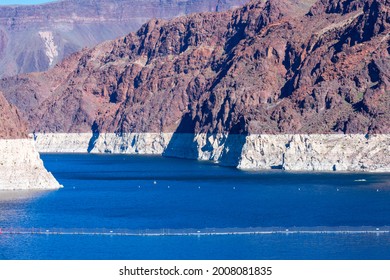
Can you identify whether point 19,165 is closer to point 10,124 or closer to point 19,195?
point 19,195

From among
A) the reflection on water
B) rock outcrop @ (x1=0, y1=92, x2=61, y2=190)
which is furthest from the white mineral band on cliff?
the reflection on water

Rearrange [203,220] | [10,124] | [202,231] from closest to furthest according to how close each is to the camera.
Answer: [202,231], [203,220], [10,124]


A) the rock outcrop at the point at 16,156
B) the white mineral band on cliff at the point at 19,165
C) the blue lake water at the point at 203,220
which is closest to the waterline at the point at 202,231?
the blue lake water at the point at 203,220

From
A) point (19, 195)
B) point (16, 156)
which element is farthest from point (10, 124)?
point (19, 195)
